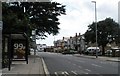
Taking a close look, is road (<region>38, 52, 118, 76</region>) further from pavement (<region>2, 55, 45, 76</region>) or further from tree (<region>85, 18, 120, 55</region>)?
tree (<region>85, 18, 120, 55</region>)

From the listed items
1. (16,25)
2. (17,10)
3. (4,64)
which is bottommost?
(4,64)

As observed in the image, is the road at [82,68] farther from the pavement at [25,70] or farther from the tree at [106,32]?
the tree at [106,32]

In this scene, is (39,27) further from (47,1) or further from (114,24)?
(114,24)

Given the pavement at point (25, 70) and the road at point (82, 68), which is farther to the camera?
the road at point (82, 68)

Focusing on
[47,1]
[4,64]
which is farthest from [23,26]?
[47,1]

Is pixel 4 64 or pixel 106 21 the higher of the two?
pixel 106 21

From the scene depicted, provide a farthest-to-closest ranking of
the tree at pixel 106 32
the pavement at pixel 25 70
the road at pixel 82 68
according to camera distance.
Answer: the tree at pixel 106 32, the road at pixel 82 68, the pavement at pixel 25 70

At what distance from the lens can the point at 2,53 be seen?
28672 millimetres

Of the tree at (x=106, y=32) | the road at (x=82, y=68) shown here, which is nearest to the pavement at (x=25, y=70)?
the road at (x=82, y=68)

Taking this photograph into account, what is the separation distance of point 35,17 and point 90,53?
95.8 feet

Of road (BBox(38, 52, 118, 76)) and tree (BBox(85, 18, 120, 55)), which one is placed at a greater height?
tree (BBox(85, 18, 120, 55))

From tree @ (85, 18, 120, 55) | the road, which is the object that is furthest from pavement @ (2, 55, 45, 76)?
tree @ (85, 18, 120, 55)

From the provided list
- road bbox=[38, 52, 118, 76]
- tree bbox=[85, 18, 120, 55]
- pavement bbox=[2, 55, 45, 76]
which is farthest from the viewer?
tree bbox=[85, 18, 120, 55]

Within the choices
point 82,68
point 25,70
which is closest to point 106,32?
point 82,68
